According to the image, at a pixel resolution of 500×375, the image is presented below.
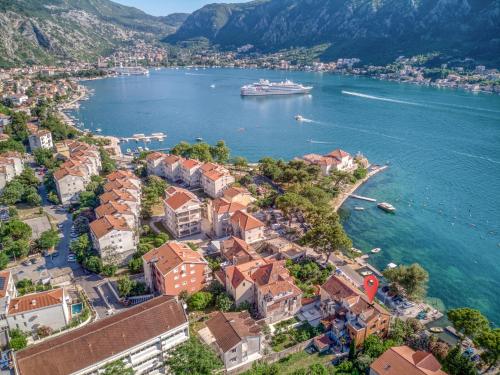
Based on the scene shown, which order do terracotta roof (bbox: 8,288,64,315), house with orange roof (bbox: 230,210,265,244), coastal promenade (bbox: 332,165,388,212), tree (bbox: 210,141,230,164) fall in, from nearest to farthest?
1. terracotta roof (bbox: 8,288,64,315)
2. house with orange roof (bbox: 230,210,265,244)
3. coastal promenade (bbox: 332,165,388,212)
4. tree (bbox: 210,141,230,164)

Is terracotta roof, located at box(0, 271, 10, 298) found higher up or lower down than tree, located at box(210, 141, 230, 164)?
lower down

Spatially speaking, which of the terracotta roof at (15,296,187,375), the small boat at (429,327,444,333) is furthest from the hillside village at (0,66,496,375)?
the small boat at (429,327,444,333)

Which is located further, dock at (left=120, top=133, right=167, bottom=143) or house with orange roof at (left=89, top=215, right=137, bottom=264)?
dock at (left=120, top=133, right=167, bottom=143)

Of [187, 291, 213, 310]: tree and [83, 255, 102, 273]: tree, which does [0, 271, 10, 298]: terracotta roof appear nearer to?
[83, 255, 102, 273]: tree

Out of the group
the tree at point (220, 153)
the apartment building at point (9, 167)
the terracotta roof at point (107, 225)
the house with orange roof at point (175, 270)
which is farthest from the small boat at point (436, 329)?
the apartment building at point (9, 167)

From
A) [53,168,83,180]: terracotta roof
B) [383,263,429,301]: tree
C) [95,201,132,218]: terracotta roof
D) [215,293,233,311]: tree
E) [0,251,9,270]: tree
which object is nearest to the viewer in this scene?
[215,293,233,311]: tree

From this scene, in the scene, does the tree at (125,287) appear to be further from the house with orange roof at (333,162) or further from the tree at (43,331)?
the house with orange roof at (333,162)

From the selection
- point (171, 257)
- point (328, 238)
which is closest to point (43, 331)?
point (171, 257)
